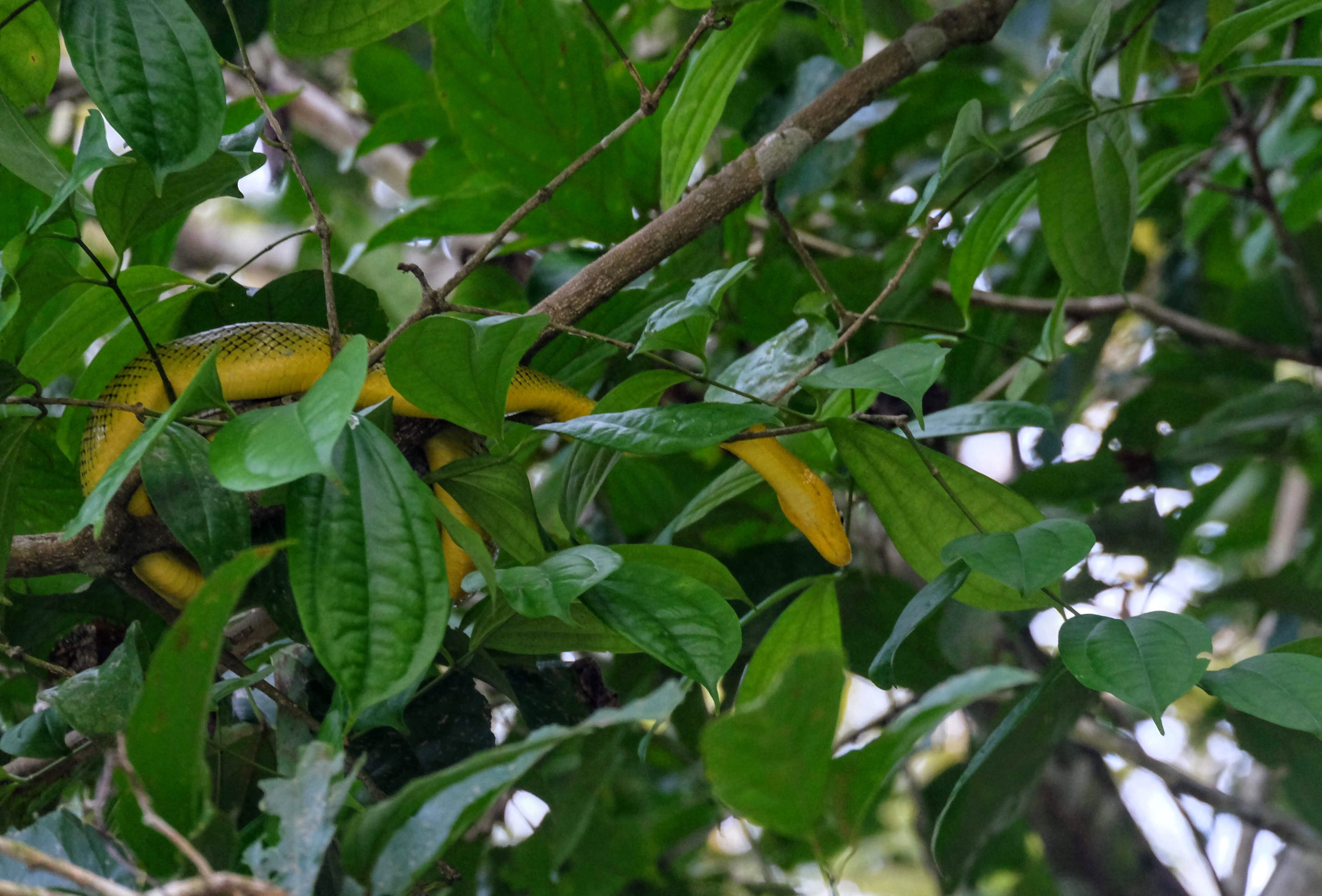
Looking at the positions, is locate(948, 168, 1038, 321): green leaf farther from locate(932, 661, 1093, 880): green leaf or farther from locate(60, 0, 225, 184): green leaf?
locate(60, 0, 225, 184): green leaf

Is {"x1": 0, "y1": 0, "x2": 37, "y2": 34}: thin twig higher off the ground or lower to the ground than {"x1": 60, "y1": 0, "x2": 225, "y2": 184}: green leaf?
higher

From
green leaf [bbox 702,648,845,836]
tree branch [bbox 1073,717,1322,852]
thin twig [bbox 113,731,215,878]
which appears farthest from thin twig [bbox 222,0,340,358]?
tree branch [bbox 1073,717,1322,852]

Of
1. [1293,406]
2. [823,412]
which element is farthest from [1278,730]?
[1293,406]

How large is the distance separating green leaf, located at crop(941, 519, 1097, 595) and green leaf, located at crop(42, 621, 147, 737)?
1.84 feet

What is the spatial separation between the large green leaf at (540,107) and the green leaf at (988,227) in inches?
15.7

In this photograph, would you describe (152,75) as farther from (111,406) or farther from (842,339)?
(842,339)

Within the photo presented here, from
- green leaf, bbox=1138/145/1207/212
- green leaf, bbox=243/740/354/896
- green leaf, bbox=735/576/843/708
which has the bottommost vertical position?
green leaf, bbox=735/576/843/708

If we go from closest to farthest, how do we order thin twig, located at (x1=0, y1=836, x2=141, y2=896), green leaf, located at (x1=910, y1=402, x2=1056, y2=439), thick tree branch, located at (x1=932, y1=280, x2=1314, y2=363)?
thin twig, located at (x1=0, y1=836, x2=141, y2=896) < green leaf, located at (x1=910, y1=402, x2=1056, y2=439) < thick tree branch, located at (x1=932, y1=280, x2=1314, y2=363)

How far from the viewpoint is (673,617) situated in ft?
2.16

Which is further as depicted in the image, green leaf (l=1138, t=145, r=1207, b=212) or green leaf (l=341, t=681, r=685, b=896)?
green leaf (l=1138, t=145, r=1207, b=212)

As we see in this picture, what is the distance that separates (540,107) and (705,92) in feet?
0.86

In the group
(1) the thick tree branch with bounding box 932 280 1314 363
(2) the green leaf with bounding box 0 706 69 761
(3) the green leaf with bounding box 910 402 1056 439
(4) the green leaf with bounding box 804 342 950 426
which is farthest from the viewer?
(1) the thick tree branch with bounding box 932 280 1314 363

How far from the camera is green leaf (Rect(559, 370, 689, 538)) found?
809 millimetres

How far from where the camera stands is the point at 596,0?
1.38 m
